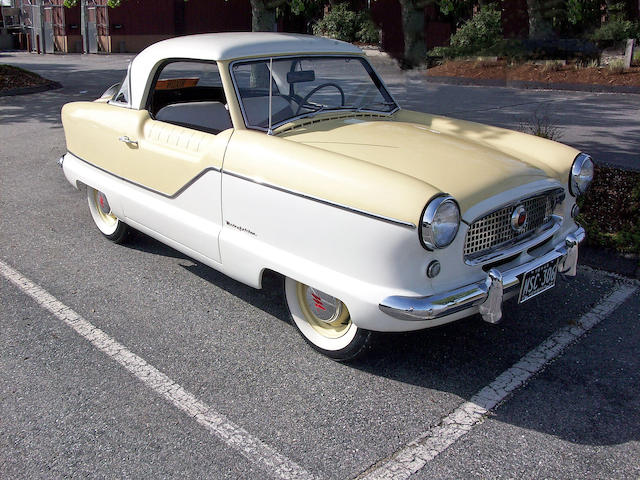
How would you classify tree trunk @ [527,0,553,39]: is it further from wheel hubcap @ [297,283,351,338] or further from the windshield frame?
wheel hubcap @ [297,283,351,338]

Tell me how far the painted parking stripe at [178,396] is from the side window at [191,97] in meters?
1.39

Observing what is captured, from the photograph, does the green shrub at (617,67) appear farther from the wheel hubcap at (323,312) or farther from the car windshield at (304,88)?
the wheel hubcap at (323,312)

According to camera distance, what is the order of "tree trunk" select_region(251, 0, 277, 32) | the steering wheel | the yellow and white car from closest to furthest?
the yellow and white car → the steering wheel → "tree trunk" select_region(251, 0, 277, 32)

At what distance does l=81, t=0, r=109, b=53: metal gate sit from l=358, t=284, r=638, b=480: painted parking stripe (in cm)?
2596

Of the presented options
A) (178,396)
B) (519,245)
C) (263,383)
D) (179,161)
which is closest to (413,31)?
(179,161)

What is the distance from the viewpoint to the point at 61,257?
195 inches

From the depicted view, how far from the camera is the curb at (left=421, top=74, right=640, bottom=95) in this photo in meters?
13.1

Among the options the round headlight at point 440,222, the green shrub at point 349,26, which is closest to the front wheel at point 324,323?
the round headlight at point 440,222

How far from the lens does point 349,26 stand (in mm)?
22453

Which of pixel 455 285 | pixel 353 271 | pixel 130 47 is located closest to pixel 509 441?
pixel 455 285

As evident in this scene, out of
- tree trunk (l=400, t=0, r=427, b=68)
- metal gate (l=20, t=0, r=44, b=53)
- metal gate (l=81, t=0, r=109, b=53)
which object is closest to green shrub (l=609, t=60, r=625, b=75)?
tree trunk (l=400, t=0, r=427, b=68)

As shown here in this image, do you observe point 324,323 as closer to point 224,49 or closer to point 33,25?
point 224,49

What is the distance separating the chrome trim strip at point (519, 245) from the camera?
326cm

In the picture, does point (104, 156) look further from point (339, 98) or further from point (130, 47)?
point (130, 47)
